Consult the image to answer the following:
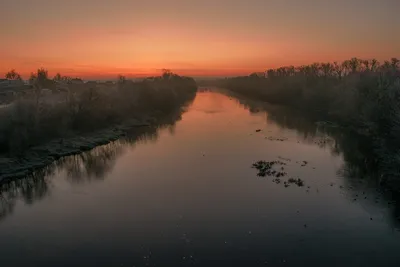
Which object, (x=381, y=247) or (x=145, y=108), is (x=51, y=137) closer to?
(x=145, y=108)

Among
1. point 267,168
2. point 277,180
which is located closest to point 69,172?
point 267,168

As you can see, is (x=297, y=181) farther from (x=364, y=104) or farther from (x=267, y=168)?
(x=364, y=104)

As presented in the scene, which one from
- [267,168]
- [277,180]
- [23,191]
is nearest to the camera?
[23,191]

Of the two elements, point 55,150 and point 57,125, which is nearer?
point 55,150

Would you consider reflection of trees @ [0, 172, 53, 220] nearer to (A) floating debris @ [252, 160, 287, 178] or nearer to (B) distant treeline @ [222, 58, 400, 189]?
(A) floating debris @ [252, 160, 287, 178]

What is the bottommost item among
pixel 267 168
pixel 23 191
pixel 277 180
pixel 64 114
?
pixel 23 191

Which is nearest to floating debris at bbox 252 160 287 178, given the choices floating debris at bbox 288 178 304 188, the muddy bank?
floating debris at bbox 288 178 304 188

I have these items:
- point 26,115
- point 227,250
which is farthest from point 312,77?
point 227,250
